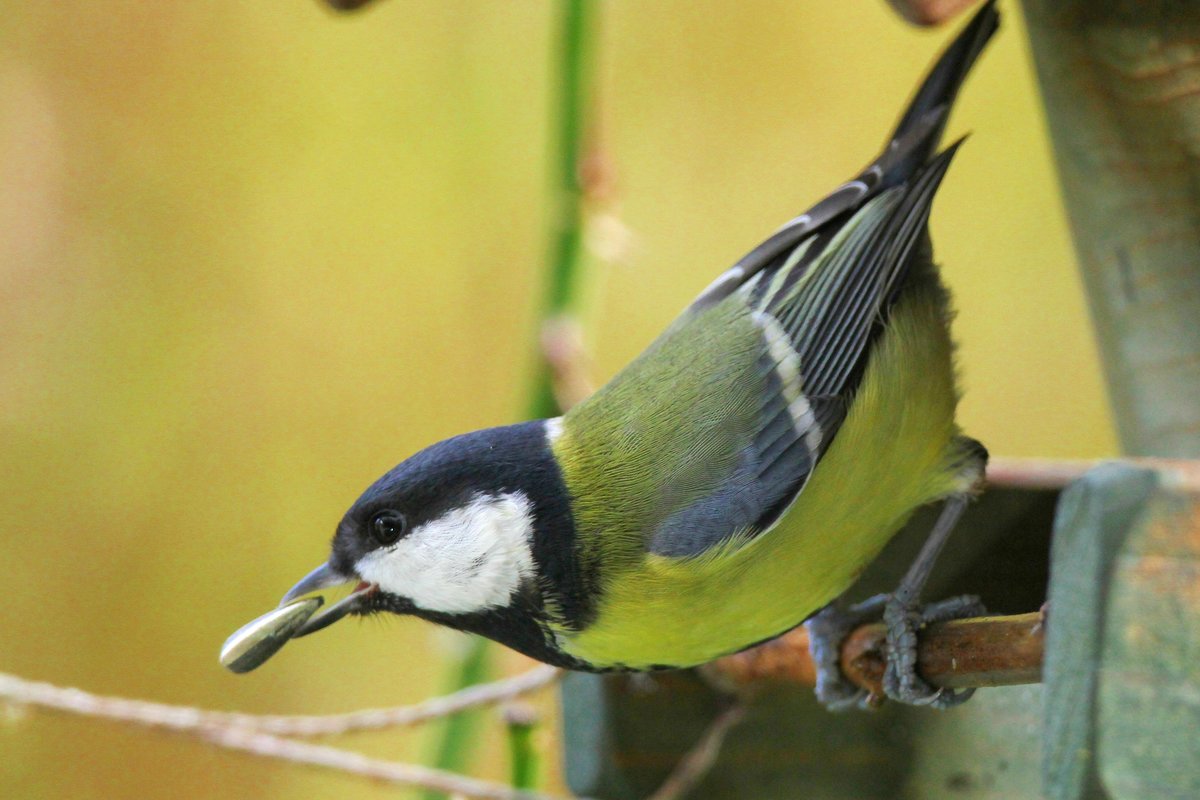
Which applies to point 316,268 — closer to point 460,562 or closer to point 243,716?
point 243,716

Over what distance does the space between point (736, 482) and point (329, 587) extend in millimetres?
344

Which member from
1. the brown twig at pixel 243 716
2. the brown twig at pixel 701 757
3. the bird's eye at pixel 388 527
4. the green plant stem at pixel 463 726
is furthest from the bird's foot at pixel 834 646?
the green plant stem at pixel 463 726

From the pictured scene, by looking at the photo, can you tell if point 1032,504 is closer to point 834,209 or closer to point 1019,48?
point 834,209

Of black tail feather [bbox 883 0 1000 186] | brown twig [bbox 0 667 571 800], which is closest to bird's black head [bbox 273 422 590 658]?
brown twig [bbox 0 667 571 800]

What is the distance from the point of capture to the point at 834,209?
1.20 metres

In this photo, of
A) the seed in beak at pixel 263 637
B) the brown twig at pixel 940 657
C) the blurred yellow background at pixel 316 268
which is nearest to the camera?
the brown twig at pixel 940 657

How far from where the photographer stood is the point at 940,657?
36.7 inches

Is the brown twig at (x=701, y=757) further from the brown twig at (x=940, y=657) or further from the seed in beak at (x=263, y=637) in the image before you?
the seed in beak at (x=263, y=637)

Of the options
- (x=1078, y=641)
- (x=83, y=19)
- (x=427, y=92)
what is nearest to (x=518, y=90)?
(x=427, y=92)

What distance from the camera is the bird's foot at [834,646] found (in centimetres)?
113

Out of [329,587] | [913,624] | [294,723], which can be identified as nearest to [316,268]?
[294,723]

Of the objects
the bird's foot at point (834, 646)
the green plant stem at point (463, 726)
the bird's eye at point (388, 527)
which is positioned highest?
the bird's eye at point (388, 527)

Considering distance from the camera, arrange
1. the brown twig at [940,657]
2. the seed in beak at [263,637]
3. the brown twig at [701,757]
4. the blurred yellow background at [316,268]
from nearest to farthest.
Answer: the brown twig at [940,657] < the seed in beak at [263,637] < the brown twig at [701,757] < the blurred yellow background at [316,268]

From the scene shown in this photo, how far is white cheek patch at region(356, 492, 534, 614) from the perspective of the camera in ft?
3.31
